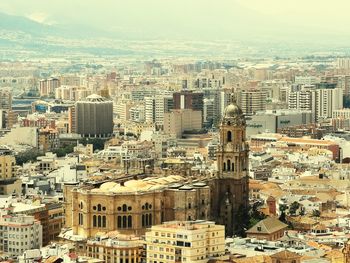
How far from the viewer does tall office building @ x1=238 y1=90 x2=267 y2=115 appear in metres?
97.4

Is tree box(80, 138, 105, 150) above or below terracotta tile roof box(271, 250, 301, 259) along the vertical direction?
below

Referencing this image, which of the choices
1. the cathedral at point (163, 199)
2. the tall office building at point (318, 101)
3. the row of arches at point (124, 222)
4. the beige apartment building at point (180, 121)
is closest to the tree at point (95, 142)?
the beige apartment building at point (180, 121)

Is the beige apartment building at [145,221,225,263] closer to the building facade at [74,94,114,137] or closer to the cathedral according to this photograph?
the cathedral

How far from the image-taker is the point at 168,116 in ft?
271

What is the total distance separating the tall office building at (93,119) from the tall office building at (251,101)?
14260 mm

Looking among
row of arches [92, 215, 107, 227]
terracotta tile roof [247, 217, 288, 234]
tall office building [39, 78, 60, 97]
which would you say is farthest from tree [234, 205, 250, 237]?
tall office building [39, 78, 60, 97]

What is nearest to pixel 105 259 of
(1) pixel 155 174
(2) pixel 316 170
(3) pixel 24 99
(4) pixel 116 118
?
(1) pixel 155 174

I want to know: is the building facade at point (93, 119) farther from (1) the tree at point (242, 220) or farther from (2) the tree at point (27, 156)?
(1) the tree at point (242, 220)

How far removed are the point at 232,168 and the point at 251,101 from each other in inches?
2101

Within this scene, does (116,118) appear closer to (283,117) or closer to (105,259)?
(283,117)

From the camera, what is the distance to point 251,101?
98.2m

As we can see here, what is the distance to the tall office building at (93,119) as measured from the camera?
83.8 m

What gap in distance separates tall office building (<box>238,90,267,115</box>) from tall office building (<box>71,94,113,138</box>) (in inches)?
561

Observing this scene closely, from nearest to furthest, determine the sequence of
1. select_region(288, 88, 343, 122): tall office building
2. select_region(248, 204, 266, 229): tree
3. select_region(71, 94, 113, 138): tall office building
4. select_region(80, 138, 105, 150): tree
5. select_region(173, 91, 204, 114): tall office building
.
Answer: select_region(248, 204, 266, 229): tree → select_region(80, 138, 105, 150): tree → select_region(71, 94, 113, 138): tall office building → select_region(173, 91, 204, 114): tall office building → select_region(288, 88, 343, 122): tall office building
